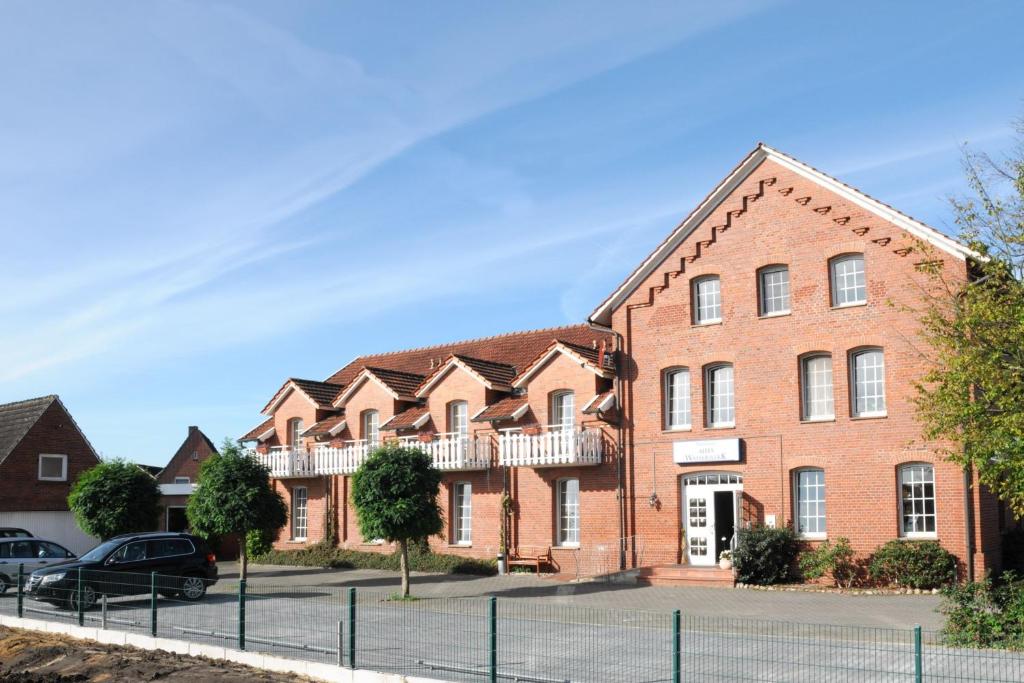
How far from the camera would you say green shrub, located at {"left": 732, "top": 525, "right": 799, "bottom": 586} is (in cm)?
2517

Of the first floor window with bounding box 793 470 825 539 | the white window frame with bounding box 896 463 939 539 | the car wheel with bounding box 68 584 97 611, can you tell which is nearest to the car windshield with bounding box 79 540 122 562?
the car wheel with bounding box 68 584 97 611

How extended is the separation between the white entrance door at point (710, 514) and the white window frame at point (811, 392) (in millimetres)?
2406

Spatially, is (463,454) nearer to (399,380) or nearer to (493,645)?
(399,380)

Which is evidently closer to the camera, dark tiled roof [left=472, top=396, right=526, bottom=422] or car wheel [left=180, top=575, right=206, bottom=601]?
car wheel [left=180, top=575, right=206, bottom=601]

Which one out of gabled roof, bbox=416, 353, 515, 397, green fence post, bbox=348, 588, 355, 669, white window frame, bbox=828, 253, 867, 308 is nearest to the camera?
green fence post, bbox=348, 588, 355, 669

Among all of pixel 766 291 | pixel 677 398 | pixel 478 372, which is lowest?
pixel 677 398

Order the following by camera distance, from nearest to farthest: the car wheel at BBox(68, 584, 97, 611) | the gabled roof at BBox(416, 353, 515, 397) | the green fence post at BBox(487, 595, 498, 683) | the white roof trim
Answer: the green fence post at BBox(487, 595, 498, 683)
the car wheel at BBox(68, 584, 97, 611)
the white roof trim
the gabled roof at BBox(416, 353, 515, 397)

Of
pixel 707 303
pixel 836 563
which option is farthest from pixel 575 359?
pixel 836 563

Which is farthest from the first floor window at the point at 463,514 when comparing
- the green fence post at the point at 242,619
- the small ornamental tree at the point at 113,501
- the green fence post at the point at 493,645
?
the green fence post at the point at 493,645

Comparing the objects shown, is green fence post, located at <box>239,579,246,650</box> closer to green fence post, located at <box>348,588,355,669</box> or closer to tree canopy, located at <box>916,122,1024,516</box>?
green fence post, located at <box>348,588,355,669</box>

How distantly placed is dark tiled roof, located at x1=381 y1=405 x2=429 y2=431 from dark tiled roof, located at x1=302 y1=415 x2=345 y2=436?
272 centimetres

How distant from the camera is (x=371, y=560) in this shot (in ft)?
112

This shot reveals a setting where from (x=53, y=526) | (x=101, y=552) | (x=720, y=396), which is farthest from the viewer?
(x=53, y=526)

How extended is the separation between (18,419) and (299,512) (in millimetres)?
13151
